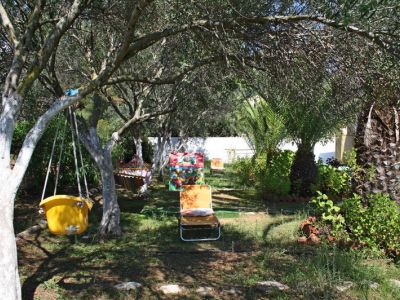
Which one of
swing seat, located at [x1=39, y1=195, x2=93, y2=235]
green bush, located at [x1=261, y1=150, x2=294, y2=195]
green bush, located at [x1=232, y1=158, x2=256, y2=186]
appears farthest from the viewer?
green bush, located at [x1=232, y1=158, x2=256, y2=186]

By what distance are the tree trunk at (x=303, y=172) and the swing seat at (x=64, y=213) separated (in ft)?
29.4

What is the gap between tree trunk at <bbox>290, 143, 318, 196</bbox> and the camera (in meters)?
12.8

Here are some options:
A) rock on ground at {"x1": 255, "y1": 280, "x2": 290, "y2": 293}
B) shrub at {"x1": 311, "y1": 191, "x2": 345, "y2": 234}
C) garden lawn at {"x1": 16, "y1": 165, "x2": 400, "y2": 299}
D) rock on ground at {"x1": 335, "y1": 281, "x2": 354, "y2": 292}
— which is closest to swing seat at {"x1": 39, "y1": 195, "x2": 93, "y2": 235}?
garden lawn at {"x1": 16, "y1": 165, "x2": 400, "y2": 299}

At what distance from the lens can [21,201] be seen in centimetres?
1106

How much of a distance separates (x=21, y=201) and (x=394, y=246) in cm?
874

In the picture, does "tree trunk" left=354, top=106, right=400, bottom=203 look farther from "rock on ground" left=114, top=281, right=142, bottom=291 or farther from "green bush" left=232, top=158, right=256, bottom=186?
"green bush" left=232, top=158, right=256, bottom=186

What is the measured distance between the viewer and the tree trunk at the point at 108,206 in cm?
784

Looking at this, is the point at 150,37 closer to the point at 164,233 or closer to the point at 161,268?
the point at 161,268

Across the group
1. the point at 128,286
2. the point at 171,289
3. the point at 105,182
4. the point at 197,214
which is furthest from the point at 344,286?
the point at 105,182

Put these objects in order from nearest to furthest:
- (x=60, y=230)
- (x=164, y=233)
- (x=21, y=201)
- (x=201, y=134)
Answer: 1. (x=60, y=230)
2. (x=164, y=233)
3. (x=21, y=201)
4. (x=201, y=134)

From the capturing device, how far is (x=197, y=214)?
8602 millimetres

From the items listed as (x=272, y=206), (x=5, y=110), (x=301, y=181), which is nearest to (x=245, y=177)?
(x=301, y=181)

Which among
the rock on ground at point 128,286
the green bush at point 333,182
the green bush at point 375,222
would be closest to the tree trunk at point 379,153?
the green bush at point 375,222

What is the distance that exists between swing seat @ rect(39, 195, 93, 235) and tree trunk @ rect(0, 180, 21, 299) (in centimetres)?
107
